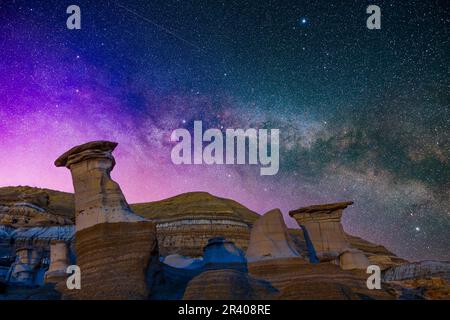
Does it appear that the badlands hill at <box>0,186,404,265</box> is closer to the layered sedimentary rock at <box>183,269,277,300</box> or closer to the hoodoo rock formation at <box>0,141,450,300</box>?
the hoodoo rock formation at <box>0,141,450,300</box>

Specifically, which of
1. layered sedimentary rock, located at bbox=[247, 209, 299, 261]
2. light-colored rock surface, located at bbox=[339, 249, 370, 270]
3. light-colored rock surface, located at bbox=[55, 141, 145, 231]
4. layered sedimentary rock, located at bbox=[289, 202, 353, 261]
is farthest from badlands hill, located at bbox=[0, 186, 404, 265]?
light-colored rock surface, located at bbox=[55, 141, 145, 231]

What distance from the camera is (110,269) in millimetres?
15906

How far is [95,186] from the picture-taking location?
1814cm

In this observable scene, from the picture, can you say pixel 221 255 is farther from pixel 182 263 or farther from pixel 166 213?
pixel 166 213

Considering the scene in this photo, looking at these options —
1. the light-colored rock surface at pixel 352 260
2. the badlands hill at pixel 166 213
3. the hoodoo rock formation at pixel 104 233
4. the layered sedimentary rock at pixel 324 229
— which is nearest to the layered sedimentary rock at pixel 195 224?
the badlands hill at pixel 166 213

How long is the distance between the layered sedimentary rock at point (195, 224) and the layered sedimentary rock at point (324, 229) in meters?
21.0

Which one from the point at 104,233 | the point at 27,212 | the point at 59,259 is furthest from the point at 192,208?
the point at 104,233

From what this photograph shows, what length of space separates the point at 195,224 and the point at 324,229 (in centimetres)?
3098

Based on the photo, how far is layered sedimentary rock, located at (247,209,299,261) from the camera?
82.6 feet

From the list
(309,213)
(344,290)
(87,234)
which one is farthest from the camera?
(309,213)

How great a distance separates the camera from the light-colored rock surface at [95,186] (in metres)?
17.5
